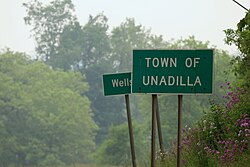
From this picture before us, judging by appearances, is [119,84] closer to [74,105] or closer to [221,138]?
[221,138]

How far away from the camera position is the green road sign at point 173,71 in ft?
28.6

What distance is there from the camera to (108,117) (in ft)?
336

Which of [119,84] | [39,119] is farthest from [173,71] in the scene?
[39,119]

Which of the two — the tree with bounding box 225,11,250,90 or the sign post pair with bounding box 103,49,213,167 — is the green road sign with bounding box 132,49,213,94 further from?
the tree with bounding box 225,11,250,90

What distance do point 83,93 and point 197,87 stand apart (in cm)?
9795

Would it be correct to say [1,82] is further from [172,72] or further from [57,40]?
[172,72]

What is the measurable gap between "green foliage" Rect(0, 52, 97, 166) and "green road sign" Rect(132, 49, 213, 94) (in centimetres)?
7005

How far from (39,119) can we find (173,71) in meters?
79.2

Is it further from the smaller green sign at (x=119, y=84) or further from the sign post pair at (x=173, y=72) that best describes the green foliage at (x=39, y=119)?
the sign post pair at (x=173, y=72)

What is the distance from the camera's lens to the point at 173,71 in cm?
880

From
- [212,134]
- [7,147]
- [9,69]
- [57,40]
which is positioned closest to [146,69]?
[212,134]

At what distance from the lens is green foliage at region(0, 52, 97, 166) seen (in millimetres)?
83094

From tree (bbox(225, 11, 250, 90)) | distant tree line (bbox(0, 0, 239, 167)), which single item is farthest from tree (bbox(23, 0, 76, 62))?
tree (bbox(225, 11, 250, 90))

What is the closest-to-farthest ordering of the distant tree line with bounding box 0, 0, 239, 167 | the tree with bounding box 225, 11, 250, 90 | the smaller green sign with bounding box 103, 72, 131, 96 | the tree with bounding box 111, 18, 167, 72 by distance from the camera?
1. the smaller green sign with bounding box 103, 72, 131, 96
2. the tree with bounding box 225, 11, 250, 90
3. the distant tree line with bounding box 0, 0, 239, 167
4. the tree with bounding box 111, 18, 167, 72
